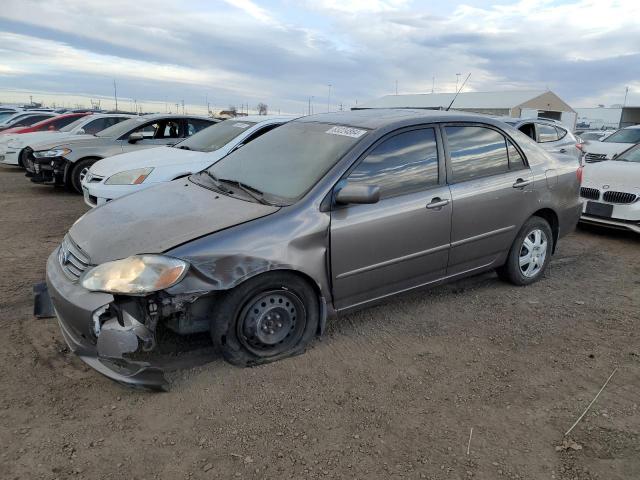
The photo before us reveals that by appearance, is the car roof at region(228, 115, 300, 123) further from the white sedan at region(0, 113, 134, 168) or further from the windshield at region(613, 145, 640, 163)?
the white sedan at region(0, 113, 134, 168)

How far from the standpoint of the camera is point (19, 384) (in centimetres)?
284

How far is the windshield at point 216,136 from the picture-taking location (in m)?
6.65

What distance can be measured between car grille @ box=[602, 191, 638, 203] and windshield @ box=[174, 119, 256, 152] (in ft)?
16.4

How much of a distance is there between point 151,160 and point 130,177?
16.2 inches

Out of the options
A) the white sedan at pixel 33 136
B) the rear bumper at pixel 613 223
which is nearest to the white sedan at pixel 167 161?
the rear bumper at pixel 613 223

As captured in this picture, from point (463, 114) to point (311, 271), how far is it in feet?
6.98

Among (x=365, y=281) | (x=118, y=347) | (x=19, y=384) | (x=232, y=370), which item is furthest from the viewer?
(x=365, y=281)

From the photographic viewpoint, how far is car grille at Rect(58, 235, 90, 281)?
290 centimetres

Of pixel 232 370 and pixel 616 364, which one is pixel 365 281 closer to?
pixel 232 370

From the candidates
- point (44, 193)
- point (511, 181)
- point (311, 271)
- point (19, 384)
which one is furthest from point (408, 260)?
point (44, 193)

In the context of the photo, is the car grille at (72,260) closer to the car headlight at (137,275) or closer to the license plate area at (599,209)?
the car headlight at (137,275)

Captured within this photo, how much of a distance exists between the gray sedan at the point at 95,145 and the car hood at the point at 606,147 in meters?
8.89

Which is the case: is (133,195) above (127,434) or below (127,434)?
above

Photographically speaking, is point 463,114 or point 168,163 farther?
point 168,163
